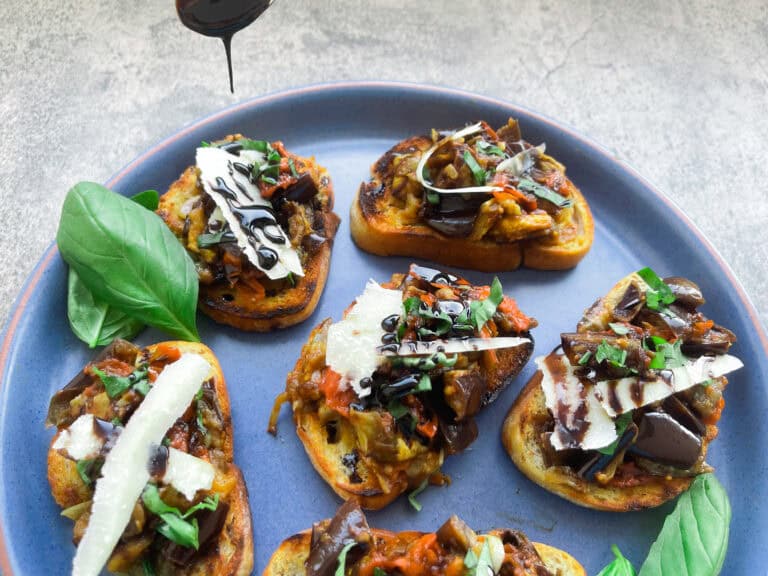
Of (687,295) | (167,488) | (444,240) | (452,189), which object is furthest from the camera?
(444,240)

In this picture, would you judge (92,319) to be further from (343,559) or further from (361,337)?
(343,559)

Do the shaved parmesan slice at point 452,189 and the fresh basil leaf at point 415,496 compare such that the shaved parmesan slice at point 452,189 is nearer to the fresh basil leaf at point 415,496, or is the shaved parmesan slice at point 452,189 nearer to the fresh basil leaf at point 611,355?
the fresh basil leaf at point 611,355

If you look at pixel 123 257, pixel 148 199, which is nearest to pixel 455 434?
pixel 123 257

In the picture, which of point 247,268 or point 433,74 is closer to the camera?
point 247,268

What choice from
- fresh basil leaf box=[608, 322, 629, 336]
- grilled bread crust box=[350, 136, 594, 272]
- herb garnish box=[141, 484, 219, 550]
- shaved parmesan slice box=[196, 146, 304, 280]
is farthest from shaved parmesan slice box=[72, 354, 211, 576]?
fresh basil leaf box=[608, 322, 629, 336]

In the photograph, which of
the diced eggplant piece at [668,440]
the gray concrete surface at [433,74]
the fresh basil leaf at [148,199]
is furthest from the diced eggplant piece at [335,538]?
the gray concrete surface at [433,74]

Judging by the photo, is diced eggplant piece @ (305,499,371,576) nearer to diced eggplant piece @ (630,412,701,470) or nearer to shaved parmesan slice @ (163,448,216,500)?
shaved parmesan slice @ (163,448,216,500)
